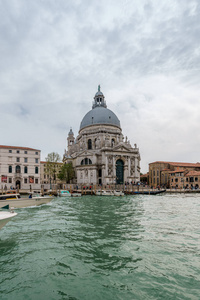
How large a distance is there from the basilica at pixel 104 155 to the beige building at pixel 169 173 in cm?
1192

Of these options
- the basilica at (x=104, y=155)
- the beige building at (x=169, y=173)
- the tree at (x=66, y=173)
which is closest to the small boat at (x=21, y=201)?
the basilica at (x=104, y=155)

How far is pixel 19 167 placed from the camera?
44625mm

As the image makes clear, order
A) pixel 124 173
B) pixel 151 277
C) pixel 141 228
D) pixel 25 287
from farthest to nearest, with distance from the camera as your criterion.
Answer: pixel 124 173
pixel 141 228
pixel 151 277
pixel 25 287

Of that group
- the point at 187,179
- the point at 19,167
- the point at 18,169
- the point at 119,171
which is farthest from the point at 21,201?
the point at 187,179

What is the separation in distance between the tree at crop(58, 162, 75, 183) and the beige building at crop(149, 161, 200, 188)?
26920 millimetres

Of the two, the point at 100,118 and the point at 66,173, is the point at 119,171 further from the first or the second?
the point at 100,118

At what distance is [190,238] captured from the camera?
923cm

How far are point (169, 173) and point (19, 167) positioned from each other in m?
41.3

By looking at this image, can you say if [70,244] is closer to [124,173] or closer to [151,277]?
[151,277]

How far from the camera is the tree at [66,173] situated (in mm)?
56509

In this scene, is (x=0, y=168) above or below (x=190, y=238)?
above

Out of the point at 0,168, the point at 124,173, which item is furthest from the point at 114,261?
the point at 124,173

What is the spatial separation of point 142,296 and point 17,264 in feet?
12.7

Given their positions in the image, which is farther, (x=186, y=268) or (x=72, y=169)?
(x=72, y=169)
